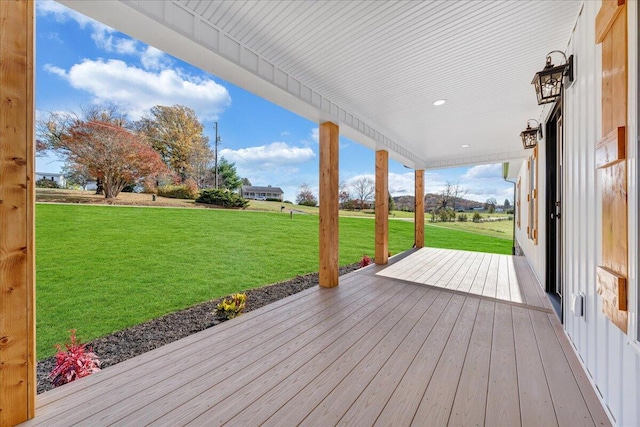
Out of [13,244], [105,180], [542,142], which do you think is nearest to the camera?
[13,244]

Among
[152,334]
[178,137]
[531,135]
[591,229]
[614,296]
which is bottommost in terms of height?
[152,334]

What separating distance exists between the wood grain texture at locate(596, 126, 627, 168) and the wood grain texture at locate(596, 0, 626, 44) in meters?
0.53

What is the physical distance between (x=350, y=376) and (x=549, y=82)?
9.12 feet

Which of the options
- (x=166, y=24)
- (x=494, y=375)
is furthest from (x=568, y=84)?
(x=166, y=24)

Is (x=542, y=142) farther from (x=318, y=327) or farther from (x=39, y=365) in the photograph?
(x=39, y=365)

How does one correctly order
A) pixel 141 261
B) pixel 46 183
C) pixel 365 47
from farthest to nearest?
pixel 141 261, pixel 46 183, pixel 365 47

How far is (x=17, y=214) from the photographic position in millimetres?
1236

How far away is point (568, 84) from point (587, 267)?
58.8 inches

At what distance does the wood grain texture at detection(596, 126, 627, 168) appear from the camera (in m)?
1.09

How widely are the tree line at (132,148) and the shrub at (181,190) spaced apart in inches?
1.4

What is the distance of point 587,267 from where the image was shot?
1631 mm

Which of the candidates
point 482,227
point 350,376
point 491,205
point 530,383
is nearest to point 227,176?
point 350,376

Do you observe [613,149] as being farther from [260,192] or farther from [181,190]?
[260,192]

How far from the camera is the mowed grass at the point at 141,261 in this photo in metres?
2.84
